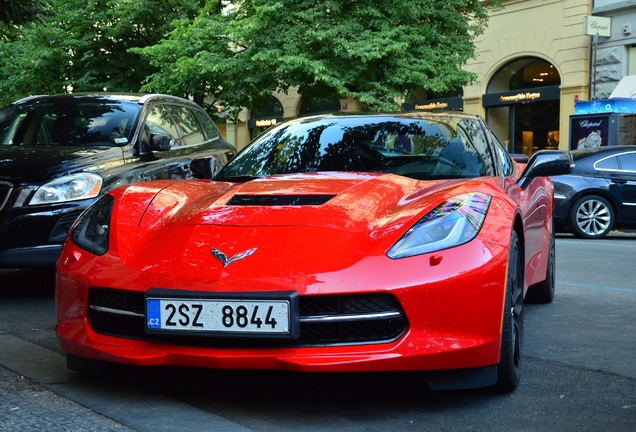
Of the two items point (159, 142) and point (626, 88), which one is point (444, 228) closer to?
point (159, 142)

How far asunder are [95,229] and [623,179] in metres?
10.6

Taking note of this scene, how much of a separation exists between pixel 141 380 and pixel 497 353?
5.19 ft

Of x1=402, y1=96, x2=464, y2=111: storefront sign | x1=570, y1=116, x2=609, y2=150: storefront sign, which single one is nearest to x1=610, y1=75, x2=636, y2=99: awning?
x1=570, y1=116, x2=609, y2=150: storefront sign

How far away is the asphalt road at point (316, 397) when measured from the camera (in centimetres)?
340

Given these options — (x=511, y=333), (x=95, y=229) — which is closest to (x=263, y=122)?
(x=95, y=229)

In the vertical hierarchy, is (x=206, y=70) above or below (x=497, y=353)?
above

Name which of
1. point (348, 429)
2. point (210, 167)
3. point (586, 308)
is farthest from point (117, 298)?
point (586, 308)

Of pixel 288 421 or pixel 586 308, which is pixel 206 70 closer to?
pixel 586 308

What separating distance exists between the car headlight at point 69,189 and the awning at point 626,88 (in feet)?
55.8

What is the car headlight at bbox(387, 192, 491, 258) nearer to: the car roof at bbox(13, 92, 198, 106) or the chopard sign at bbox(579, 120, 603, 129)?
the car roof at bbox(13, 92, 198, 106)

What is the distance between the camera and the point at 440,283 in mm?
3396

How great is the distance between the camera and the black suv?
20.0 ft

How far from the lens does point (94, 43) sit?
84.6 feet

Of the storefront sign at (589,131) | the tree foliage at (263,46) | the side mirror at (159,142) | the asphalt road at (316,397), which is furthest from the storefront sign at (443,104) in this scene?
the asphalt road at (316,397)
